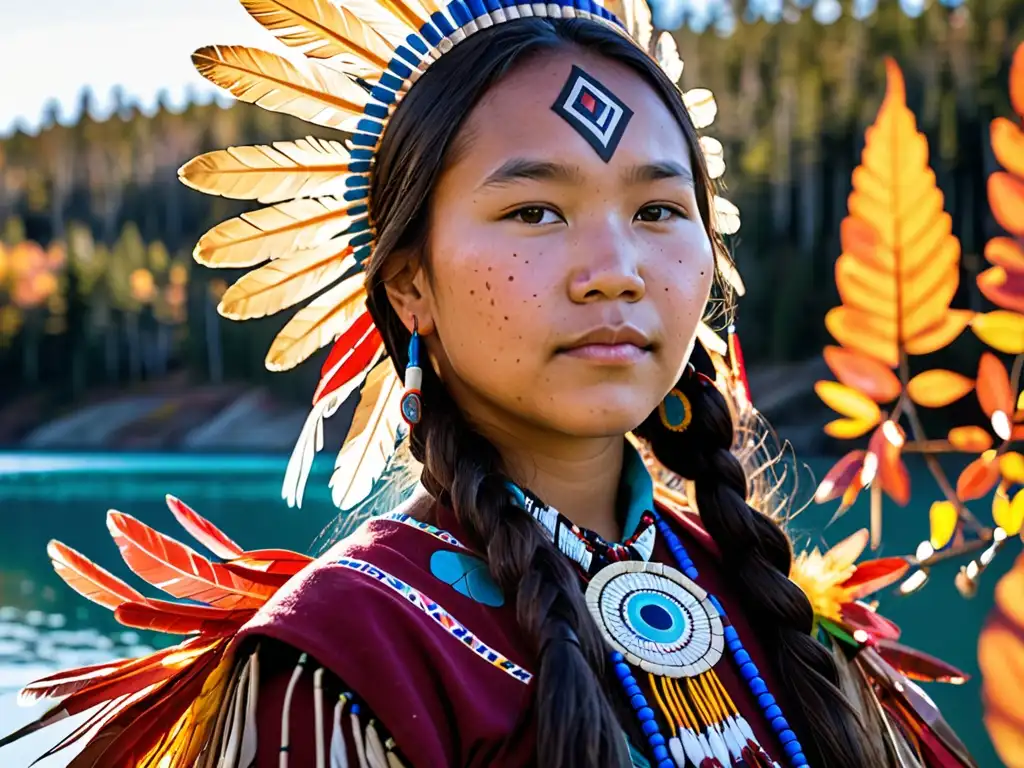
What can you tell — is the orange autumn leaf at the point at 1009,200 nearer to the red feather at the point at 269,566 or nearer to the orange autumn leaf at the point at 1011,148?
the orange autumn leaf at the point at 1011,148

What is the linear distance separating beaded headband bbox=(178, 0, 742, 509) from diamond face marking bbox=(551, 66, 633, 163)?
0.26 meters

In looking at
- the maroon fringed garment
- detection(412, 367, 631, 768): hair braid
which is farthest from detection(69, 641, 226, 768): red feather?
detection(412, 367, 631, 768): hair braid

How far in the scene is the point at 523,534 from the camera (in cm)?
138

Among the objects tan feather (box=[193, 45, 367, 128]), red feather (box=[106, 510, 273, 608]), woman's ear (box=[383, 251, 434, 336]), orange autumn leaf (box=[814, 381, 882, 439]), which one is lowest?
red feather (box=[106, 510, 273, 608])

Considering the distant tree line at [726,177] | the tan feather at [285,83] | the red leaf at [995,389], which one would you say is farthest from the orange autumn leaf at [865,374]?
the distant tree line at [726,177]

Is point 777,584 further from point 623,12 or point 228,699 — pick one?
point 623,12

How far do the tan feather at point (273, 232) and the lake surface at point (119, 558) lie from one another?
0.45 metres

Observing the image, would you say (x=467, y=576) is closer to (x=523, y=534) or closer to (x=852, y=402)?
(x=523, y=534)

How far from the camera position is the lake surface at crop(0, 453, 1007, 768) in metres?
5.54

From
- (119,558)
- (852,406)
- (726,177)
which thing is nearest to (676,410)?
(852,406)

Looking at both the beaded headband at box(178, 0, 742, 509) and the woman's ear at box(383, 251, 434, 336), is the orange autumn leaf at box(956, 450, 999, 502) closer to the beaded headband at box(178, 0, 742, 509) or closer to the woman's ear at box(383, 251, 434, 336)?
the beaded headband at box(178, 0, 742, 509)

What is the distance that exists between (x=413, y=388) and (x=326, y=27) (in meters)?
0.57

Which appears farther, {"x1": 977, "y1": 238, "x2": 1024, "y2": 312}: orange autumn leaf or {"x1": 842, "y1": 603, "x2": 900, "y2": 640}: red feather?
{"x1": 842, "y1": 603, "x2": 900, "y2": 640}: red feather

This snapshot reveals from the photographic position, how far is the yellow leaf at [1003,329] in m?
1.42
